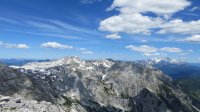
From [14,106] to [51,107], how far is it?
1089 cm

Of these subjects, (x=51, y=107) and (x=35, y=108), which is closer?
(x=35, y=108)

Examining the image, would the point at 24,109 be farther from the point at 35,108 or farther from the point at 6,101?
the point at 6,101

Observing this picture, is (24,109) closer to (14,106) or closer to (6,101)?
(14,106)

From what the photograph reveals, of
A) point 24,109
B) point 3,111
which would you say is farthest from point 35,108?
point 3,111

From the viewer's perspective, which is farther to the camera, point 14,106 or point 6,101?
point 6,101

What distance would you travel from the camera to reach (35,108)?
86.0 metres

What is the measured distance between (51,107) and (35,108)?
705 centimetres

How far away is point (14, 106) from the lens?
86500 millimetres

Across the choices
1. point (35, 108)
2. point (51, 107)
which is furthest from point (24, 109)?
point (51, 107)

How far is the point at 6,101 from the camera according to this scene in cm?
9212

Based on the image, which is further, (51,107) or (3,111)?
(51,107)

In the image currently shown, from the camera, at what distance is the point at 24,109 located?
277ft

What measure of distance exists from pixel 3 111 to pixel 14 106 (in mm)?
3428

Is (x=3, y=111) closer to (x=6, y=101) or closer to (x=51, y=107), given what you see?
(x=6, y=101)
